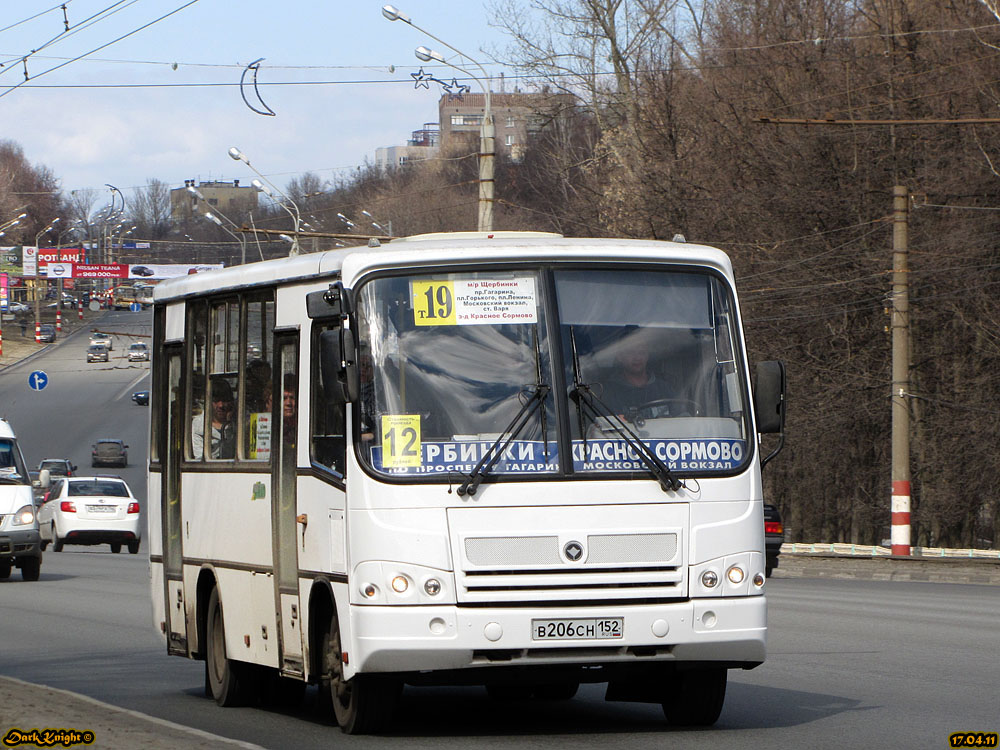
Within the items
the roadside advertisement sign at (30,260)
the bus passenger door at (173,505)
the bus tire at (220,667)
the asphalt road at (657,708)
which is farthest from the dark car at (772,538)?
the roadside advertisement sign at (30,260)

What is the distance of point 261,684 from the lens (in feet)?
36.4

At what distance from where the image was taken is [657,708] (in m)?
10.9

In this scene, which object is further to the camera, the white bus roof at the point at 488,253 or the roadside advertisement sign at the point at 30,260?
the roadside advertisement sign at the point at 30,260

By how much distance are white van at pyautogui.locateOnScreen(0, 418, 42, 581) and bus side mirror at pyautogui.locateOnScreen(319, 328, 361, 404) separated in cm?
1599

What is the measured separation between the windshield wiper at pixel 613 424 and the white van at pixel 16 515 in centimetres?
1627

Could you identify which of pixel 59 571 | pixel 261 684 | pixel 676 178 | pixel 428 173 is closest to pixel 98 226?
pixel 428 173

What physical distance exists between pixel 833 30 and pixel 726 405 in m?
33.0

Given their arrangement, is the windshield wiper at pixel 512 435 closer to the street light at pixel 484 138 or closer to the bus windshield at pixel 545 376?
the bus windshield at pixel 545 376

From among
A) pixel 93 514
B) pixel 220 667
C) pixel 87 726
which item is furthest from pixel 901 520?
pixel 87 726

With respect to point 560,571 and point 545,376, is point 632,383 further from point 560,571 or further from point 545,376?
point 560,571

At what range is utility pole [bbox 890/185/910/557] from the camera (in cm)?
3195

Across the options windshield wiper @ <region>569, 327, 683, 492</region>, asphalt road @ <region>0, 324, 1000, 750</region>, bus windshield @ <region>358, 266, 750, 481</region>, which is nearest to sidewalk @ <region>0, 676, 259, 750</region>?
asphalt road @ <region>0, 324, 1000, 750</region>

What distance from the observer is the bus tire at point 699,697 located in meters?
9.66

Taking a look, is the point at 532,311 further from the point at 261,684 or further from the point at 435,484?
the point at 261,684
